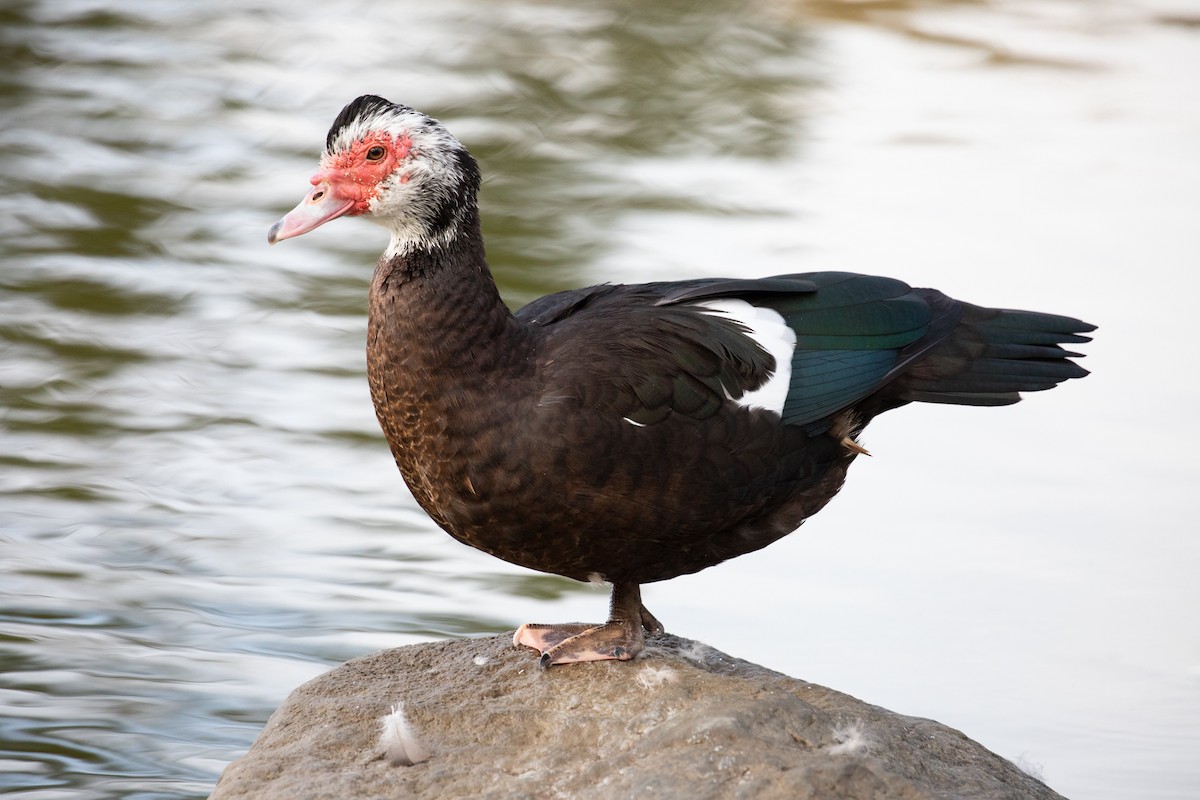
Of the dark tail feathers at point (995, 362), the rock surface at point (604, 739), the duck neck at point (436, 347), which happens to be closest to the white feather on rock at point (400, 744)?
the rock surface at point (604, 739)

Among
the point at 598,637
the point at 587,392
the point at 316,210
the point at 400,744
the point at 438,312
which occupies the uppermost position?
the point at 316,210

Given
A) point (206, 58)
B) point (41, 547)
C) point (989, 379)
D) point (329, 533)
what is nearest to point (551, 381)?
point (989, 379)

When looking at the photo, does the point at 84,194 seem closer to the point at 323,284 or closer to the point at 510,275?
the point at 323,284

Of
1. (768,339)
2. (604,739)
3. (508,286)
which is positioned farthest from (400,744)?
(508,286)

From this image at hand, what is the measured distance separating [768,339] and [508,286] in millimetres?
3670

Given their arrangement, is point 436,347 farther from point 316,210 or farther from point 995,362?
point 995,362

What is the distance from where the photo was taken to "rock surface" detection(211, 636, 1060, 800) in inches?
143

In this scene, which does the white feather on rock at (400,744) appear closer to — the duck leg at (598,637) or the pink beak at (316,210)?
the duck leg at (598,637)

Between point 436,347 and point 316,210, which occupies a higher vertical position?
point 316,210

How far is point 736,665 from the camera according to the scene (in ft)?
14.5

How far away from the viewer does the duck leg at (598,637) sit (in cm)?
429

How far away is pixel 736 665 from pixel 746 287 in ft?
3.35

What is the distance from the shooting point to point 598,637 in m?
4.35

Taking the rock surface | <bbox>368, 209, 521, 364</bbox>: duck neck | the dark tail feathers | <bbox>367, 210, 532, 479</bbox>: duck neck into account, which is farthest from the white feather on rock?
the dark tail feathers
